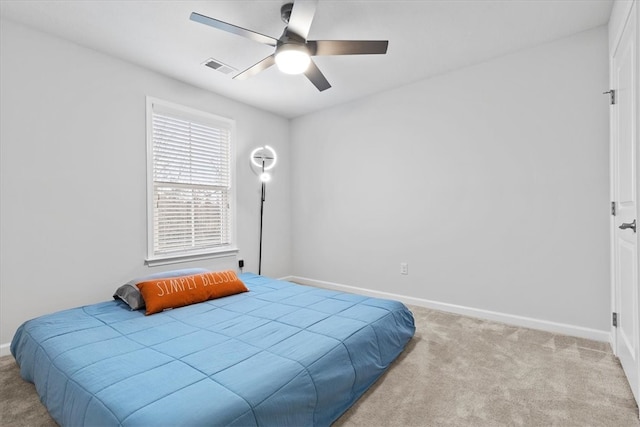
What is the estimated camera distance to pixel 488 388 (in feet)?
6.20

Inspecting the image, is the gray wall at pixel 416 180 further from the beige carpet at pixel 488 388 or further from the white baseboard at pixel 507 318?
the beige carpet at pixel 488 388

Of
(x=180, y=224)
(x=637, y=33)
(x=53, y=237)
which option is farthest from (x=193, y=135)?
(x=637, y=33)

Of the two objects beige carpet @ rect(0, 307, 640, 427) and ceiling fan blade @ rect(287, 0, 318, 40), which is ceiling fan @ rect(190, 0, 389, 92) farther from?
beige carpet @ rect(0, 307, 640, 427)

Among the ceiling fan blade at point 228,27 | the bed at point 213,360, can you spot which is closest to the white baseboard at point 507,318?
the bed at point 213,360

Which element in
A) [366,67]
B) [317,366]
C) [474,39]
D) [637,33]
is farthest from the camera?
[366,67]

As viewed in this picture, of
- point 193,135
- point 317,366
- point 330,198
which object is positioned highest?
point 193,135

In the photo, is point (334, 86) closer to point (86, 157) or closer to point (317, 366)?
point (86, 157)

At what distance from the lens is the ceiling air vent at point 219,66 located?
118 inches

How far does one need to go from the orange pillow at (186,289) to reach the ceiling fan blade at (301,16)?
6.63ft

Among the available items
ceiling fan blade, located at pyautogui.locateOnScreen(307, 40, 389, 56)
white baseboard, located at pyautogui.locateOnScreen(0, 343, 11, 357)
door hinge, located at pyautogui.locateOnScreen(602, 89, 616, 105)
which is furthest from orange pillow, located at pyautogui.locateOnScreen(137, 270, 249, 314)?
door hinge, located at pyautogui.locateOnScreen(602, 89, 616, 105)

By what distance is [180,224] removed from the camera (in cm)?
346

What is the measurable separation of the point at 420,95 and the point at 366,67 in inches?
29.1

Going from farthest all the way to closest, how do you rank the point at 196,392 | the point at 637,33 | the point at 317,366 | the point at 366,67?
the point at 366,67, the point at 637,33, the point at 317,366, the point at 196,392

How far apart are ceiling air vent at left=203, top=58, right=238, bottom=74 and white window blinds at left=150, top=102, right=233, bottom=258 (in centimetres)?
65
